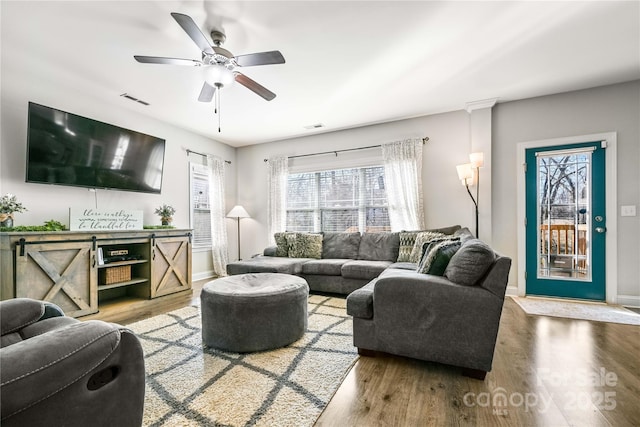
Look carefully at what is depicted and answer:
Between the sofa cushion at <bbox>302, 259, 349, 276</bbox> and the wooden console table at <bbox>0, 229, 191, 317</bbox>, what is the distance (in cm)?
177

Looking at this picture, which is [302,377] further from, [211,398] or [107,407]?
[107,407]

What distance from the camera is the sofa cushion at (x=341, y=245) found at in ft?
14.0

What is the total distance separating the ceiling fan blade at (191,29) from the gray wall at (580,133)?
379 centimetres

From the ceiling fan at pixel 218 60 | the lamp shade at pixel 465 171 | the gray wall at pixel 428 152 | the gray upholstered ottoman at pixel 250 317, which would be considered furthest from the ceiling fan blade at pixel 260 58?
the gray wall at pixel 428 152

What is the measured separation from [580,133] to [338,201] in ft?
11.1

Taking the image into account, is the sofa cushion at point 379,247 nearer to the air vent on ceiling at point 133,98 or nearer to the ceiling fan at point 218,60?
the ceiling fan at point 218,60

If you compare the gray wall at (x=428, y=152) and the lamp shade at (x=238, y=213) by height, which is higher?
the gray wall at (x=428, y=152)

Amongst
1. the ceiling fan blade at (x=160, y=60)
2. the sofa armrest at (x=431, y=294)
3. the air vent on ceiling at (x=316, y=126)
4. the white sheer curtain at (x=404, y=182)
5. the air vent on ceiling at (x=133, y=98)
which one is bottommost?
the sofa armrest at (x=431, y=294)

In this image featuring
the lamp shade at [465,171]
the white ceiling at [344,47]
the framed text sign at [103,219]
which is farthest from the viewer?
the lamp shade at [465,171]

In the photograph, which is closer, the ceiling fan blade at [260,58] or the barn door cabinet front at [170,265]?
the ceiling fan blade at [260,58]

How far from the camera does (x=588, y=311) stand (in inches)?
119

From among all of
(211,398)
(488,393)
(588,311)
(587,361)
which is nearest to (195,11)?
(211,398)

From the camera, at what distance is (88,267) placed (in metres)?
2.92

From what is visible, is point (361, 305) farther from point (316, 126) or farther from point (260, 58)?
point (316, 126)
